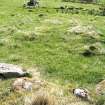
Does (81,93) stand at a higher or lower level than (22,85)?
lower

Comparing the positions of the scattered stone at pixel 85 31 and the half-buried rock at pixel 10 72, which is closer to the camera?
the half-buried rock at pixel 10 72

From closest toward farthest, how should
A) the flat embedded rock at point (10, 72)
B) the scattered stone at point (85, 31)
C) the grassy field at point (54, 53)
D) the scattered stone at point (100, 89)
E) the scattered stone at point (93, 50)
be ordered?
the scattered stone at point (100, 89)
the flat embedded rock at point (10, 72)
the grassy field at point (54, 53)
the scattered stone at point (93, 50)
the scattered stone at point (85, 31)

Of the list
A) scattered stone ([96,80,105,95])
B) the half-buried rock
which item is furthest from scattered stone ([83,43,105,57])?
scattered stone ([96,80,105,95])

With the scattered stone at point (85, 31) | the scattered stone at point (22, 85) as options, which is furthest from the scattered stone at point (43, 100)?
the scattered stone at point (85, 31)

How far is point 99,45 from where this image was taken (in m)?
25.0

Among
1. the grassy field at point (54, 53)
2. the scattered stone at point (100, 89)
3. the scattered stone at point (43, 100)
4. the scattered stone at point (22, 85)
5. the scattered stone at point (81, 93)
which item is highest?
the scattered stone at point (43, 100)

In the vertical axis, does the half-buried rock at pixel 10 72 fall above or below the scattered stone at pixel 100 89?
above

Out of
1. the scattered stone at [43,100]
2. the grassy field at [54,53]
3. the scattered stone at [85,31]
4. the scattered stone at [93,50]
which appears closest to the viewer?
the scattered stone at [43,100]

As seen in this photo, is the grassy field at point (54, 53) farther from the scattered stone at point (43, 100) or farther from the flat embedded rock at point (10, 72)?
the scattered stone at point (43, 100)

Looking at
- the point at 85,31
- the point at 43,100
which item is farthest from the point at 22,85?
the point at 85,31

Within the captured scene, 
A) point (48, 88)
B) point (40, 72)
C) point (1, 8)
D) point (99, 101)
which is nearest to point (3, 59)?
point (40, 72)

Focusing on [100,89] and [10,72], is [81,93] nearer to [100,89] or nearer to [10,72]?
[100,89]

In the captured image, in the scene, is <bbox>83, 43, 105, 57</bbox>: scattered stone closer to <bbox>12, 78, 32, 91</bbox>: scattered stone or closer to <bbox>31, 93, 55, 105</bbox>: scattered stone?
<bbox>12, 78, 32, 91</bbox>: scattered stone

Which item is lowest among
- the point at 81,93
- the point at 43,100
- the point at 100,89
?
the point at 100,89
